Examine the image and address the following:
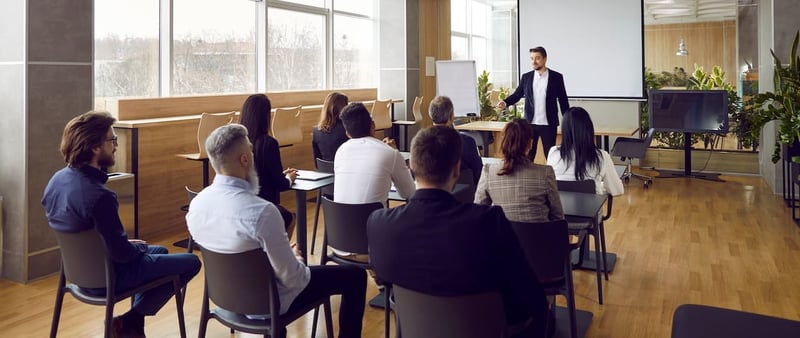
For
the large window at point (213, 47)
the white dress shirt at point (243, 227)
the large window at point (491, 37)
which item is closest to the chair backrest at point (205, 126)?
the large window at point (213, 47)

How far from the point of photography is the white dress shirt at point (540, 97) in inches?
244

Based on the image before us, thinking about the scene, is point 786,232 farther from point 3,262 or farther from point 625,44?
point 3,262

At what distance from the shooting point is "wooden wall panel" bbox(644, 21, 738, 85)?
8.57m

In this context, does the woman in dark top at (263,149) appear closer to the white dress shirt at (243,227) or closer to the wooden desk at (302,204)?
the wooden desk at (302,204)

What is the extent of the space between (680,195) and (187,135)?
531 centimetres

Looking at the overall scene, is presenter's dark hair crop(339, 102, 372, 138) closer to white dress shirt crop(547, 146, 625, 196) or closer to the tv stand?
white dress shirt crop(547, 146, 625, 196)

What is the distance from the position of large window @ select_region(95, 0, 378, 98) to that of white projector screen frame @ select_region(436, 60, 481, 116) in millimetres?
1911

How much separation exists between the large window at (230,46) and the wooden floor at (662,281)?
71.7 inches

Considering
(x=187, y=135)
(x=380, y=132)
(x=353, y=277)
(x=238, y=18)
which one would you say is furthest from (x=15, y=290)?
(x=380, y=132)

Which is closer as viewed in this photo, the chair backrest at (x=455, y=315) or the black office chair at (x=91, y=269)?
the chair backrest at (x=455, y=315)

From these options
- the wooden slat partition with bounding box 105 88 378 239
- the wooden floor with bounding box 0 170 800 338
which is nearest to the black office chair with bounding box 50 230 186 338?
the wooden floor with bounding box 0 170 800 338

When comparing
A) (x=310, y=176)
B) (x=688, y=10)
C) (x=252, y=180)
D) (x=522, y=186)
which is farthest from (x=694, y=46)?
(x=252, y=180)

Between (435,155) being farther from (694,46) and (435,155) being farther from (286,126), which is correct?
(694,46)

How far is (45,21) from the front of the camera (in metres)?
4.05
